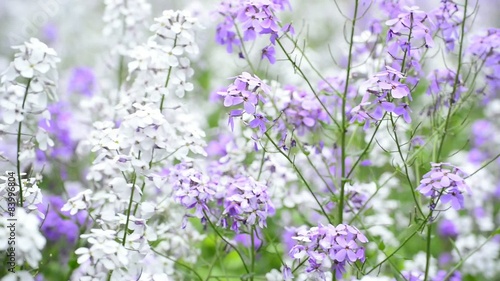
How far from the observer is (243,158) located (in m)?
2.90

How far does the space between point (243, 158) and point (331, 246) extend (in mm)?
775

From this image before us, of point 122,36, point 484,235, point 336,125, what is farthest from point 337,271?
point 484,235

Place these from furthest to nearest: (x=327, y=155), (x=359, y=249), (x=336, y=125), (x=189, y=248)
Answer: (x=327, y=155) → (x=189, y=248) → (x=336, y=125) → (x=359, y=249)

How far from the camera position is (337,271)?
2.53 metres

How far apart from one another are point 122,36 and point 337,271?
164 cm

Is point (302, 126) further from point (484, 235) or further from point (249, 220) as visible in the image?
point (484, 235)

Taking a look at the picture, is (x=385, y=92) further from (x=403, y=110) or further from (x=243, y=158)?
(x=243, y=158)

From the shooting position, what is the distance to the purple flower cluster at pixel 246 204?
236 centimetres

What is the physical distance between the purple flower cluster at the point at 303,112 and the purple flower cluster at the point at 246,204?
462 mm

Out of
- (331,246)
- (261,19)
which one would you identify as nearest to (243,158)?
(261,19)

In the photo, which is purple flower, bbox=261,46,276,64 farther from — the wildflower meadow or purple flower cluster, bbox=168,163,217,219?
purple flower cluster, bbox=168,163,217,219

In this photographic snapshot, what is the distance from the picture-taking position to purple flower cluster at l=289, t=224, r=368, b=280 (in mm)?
2221

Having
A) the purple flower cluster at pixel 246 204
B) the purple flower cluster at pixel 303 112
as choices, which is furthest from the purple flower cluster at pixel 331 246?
the purple flower cluster at pixel 303 112

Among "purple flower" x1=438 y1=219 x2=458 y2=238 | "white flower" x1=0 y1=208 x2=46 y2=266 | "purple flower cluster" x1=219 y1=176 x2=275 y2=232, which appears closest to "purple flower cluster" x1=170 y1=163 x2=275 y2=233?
"purple flower cluster" x1=219 y1=176 x2=275 y2=232
